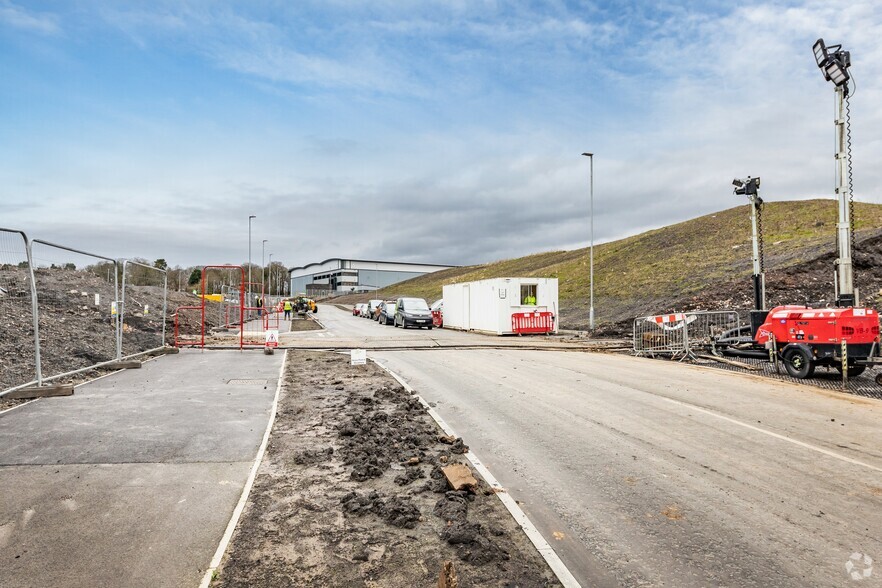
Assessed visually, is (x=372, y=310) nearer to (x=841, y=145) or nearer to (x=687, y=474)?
(x=841, y=145)

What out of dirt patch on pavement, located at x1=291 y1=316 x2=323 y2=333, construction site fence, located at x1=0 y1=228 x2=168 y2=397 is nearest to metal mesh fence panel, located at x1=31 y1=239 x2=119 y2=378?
construction site fence, located at x1=0 y1=228 x2=168 y2=397

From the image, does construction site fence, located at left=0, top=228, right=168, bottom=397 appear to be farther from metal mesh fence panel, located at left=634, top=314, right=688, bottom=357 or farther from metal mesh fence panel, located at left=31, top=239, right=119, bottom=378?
metal mesh fence panel, located at left=634, top=314, right=688, bottom=357

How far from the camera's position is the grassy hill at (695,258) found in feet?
103

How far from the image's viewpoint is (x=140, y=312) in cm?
2380

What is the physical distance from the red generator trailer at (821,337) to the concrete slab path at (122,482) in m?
12.2

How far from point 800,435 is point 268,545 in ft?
22.8

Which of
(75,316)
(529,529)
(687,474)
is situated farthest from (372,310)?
(529,529)

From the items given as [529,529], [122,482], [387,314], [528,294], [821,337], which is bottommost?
[529,529]

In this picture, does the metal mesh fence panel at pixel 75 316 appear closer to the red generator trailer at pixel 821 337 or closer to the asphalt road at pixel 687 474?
the asphalt road at pixel 687 474

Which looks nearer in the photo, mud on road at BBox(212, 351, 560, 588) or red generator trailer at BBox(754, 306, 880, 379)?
mud on road at BBox(212, 351, 560, 588)

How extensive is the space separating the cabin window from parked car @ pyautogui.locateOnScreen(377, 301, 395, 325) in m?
12.1

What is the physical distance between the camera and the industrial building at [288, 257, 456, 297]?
133875 mm

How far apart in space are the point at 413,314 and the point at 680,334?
62.4 ft

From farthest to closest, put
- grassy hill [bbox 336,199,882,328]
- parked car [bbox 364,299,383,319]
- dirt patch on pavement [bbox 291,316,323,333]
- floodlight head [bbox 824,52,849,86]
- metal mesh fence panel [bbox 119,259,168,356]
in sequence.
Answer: parked car [bbox 364,299,383,319]
dirt patch on pavement [bbox 291,316,323,333]
grassy hill [bbox 336,199,882,328]
metal mesh fence panel [bbox 119,259,168,356]
floodlight head [bbox 824,52,849,86]
